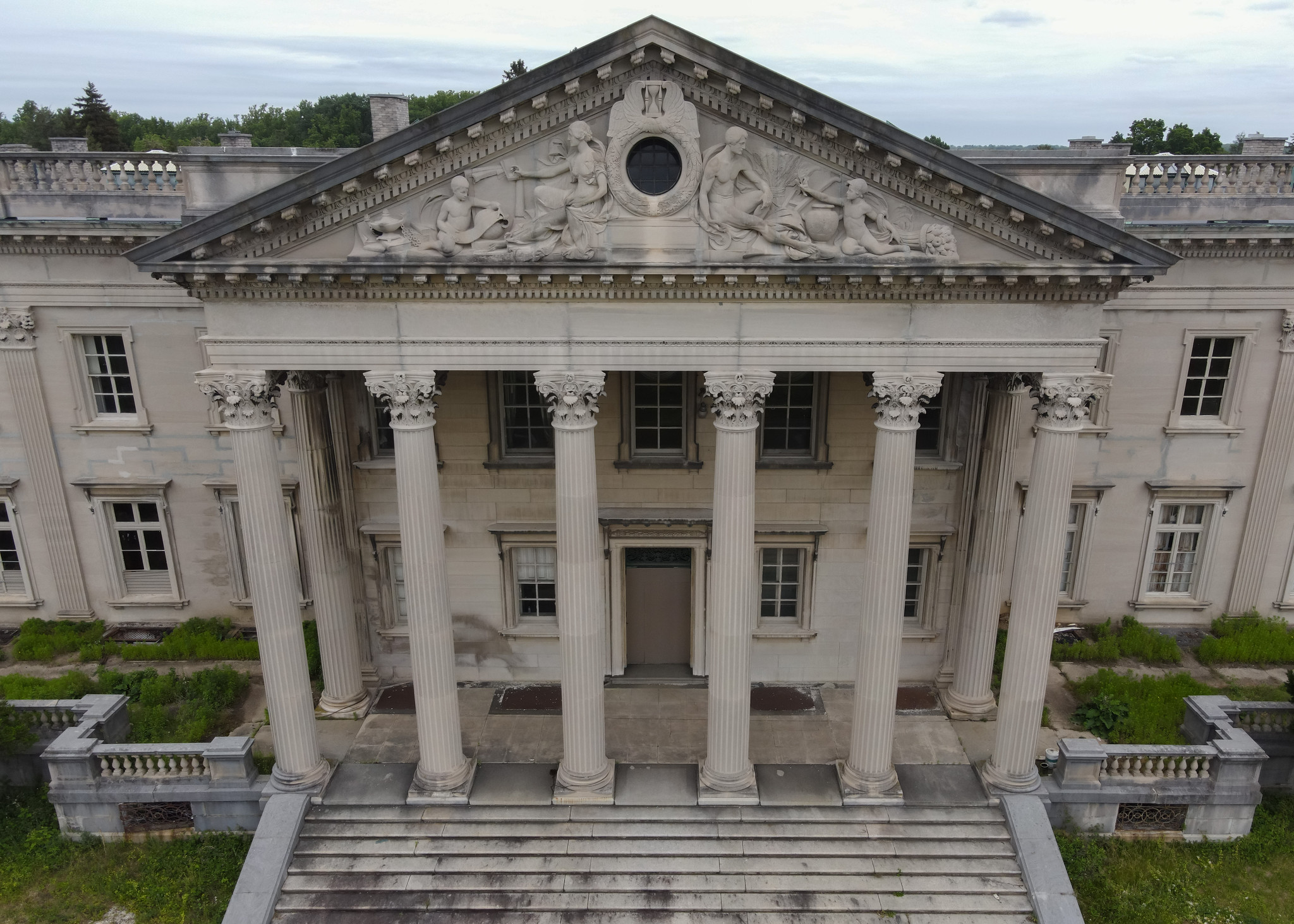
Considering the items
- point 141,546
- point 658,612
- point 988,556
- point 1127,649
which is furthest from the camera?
point 141,546

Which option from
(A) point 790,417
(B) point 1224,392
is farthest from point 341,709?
(B) point 1224,392

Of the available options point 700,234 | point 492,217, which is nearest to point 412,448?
point 492,217

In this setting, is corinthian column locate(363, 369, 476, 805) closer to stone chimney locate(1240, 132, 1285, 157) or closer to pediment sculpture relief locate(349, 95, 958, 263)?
pediment sculpture relief locate(349, 95, 958, 263)

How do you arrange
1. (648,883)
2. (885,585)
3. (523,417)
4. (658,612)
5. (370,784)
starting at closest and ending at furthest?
(648,883)
(885,585)
(370,784)
(523,417)
(658,612)

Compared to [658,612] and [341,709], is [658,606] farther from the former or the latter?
[341,709]

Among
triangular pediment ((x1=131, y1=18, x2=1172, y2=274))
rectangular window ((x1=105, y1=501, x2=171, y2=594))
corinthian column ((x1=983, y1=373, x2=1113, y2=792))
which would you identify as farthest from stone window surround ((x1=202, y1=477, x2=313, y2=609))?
corinthian column ((x1=983, y1=373, x2=1113, y2=792))

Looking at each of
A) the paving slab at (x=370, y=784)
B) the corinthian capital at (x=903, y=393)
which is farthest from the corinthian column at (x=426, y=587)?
the corinthian capital at (x=903, y=393)

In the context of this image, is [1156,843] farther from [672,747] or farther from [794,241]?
[794,241]

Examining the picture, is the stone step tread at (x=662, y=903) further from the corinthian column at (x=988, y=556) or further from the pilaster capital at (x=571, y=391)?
the pilaster capital at (x=571, y=391)
